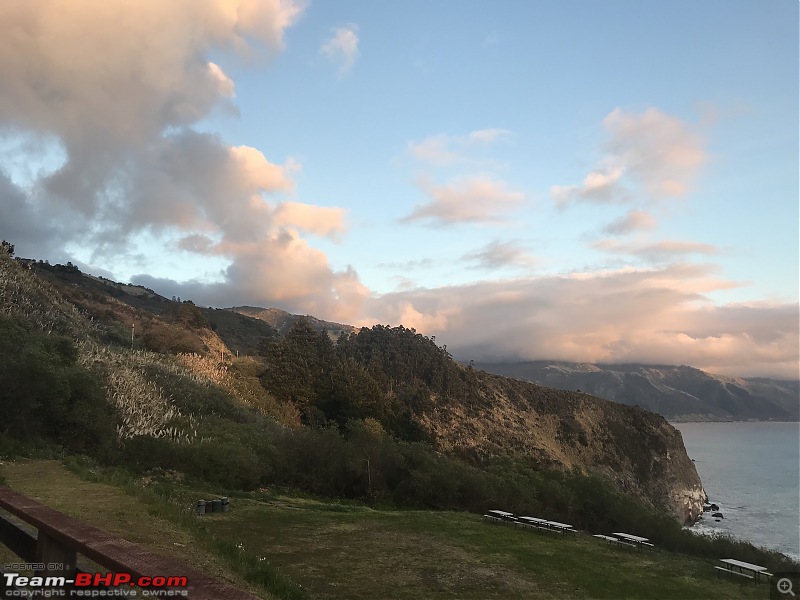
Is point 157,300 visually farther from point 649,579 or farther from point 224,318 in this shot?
point 649,579

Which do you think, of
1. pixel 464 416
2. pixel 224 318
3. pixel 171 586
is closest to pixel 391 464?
pixel 171 586

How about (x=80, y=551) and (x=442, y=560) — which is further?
(x=442, y=560)

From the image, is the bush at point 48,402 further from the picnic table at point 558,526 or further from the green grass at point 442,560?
the picnic table at point 558,526

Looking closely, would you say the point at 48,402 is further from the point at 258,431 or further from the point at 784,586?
the point at 784,586

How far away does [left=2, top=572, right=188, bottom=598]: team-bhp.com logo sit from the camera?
10.2ft

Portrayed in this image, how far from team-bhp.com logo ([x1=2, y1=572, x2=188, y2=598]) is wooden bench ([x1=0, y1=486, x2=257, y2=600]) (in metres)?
0.05

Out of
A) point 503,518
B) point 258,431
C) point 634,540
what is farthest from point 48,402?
point 634,540

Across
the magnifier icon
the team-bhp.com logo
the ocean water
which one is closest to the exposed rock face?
the ocean water

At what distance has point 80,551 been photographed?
3.57m

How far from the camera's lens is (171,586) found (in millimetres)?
3117

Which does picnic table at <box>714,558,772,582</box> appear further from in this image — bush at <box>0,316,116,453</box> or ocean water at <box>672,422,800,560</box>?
ocean water at <box>672,422,800,560</box>

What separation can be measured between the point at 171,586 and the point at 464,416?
78158 mm

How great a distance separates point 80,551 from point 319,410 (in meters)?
58.0

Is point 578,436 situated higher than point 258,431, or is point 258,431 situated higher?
point 258,431
